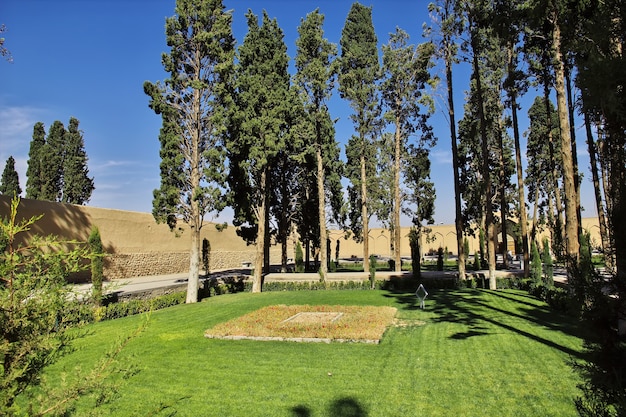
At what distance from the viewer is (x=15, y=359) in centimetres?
234

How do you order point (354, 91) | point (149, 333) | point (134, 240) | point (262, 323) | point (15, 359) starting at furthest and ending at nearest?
point (134, 240) < point (354, 91) < point (262, 323) < point (149, 333) < point (15, 359)

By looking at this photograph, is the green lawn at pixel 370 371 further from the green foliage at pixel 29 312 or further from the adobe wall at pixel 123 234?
the adobe wall at pixel 123 234

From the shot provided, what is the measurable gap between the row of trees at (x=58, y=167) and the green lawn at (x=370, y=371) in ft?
76.1

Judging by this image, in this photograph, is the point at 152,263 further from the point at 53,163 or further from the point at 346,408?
the point at 346,408

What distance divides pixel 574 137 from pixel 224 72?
50.7 ft

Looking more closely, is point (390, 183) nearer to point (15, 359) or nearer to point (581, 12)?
point (581, 12)

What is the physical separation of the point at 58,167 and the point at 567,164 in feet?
110

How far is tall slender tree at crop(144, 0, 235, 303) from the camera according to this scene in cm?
1683

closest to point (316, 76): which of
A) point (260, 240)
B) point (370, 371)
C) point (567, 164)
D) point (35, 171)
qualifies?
point (260, 240)

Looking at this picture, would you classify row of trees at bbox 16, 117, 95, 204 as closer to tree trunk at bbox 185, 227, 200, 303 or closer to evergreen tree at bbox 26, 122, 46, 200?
evergreen tree at bbox 26, 122, 46, 200

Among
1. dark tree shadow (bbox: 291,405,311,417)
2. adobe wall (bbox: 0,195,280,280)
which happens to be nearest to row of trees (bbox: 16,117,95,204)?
adobe wall (bbox: 0,195,280,280)

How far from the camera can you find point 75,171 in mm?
31328

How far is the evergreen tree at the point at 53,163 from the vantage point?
29.7m

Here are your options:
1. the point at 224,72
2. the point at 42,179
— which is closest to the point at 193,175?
the point at 224,72
